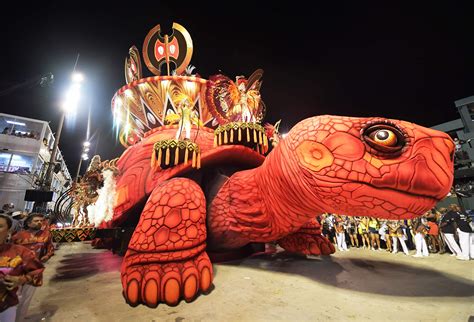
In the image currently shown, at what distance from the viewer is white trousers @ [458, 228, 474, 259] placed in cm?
455

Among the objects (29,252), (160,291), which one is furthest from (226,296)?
(29,252)

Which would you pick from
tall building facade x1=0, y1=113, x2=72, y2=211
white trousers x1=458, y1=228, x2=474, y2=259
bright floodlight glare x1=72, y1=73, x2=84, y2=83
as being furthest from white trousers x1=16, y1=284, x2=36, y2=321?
tall building facade x1=0, y1=113, x2=72, y2=211

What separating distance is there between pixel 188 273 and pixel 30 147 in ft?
102

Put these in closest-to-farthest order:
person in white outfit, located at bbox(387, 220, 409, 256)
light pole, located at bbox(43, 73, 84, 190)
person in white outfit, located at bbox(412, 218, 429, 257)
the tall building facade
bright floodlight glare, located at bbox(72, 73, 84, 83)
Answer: person in white outfit, located at bbox(412, 218, 429, 257) → person in white outfit, located at bbox(387, 220, 409, 256) → light pole, located at bbox(43, 73, 84, 190) → bright floodlight glare, located at bbox(72, 73, 84, 83) → the tall building facade

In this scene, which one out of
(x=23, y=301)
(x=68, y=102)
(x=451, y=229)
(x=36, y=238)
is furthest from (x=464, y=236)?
(x=68, y=102)

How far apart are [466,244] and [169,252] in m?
6.25

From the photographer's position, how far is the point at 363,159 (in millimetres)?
2100

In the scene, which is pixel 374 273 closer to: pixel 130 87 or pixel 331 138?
pixel 331 138

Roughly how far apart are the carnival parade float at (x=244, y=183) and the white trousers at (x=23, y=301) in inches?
32.0

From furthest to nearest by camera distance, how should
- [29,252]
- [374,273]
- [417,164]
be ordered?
[374,273] → [417,164] → [29,252]

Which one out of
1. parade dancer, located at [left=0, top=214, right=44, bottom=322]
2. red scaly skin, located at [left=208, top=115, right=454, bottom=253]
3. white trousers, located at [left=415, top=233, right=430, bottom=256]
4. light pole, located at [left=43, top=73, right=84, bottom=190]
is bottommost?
white trousers, located at [left=415, top=233, right=430, bottom=256]

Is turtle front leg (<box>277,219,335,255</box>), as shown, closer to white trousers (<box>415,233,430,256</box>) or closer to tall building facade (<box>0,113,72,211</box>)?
white trousers (<box>415,233,430,256</box>)

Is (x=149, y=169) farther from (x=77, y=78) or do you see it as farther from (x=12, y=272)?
(x=77, y=78)

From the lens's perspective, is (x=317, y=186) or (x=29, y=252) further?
(x=317, y=186)
